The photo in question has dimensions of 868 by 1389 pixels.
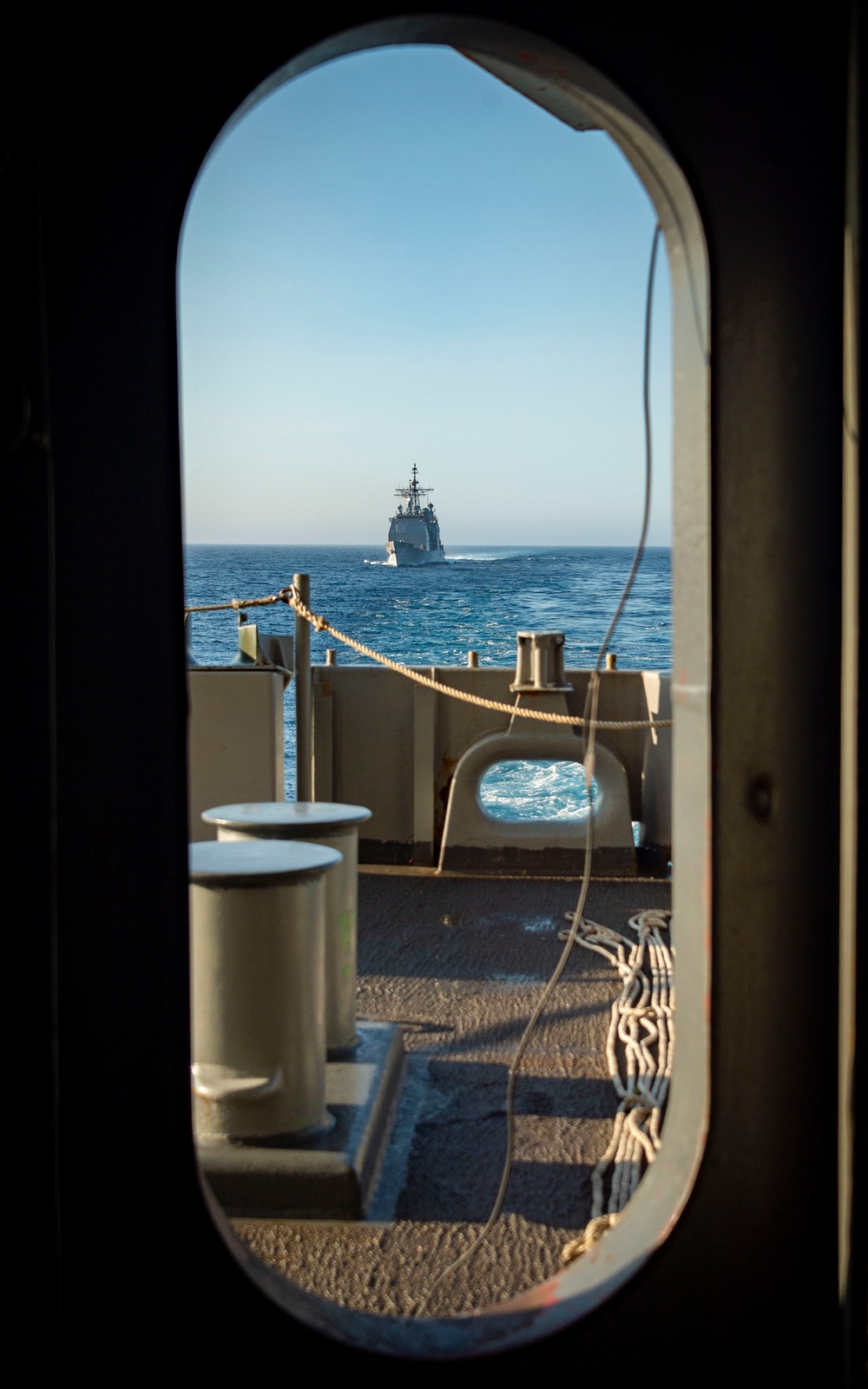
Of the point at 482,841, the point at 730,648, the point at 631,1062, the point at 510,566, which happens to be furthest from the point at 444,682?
the point at 510,566

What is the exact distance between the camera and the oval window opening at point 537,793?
2153cm

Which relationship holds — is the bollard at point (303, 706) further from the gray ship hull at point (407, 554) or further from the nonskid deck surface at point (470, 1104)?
the gray ship hull at point (407, 554)

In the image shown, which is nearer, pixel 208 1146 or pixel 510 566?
pixel 208 1146

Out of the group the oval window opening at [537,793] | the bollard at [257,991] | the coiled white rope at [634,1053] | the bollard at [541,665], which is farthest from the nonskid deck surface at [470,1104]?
the oval window opening at [537,793]

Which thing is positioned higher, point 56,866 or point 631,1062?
point 56,866

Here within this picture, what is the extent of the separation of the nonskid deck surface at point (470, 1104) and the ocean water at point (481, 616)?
15.0 metres

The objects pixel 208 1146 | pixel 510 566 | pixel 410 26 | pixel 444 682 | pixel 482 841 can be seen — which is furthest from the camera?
pixel 510 566

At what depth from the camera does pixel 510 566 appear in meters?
90.6

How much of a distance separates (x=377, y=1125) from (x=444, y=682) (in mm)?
4121

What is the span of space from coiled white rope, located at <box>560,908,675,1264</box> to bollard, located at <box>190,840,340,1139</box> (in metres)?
0.84

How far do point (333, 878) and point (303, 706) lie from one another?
7.85ft

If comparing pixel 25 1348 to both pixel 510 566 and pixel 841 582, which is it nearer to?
pixel 841 582

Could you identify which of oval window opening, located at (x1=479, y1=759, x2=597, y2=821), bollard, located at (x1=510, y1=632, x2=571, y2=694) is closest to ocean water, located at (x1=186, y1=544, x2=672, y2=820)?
oval window opening, located at (x1=479, y1=759, x2=597, y2=821)

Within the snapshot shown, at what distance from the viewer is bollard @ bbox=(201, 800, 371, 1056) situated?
3.50 m
